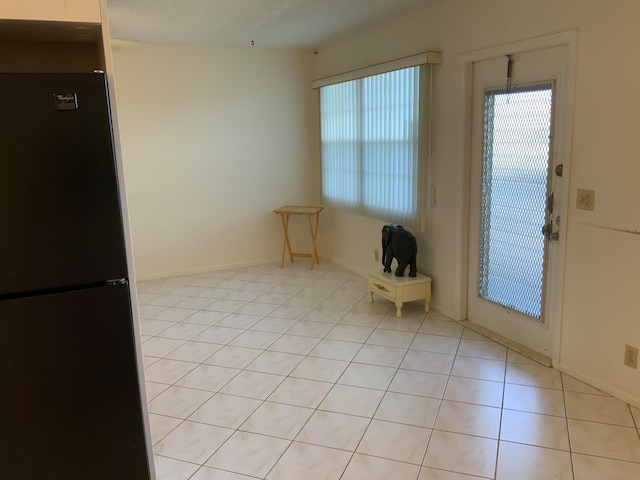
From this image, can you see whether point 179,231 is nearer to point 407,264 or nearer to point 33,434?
point 407,264

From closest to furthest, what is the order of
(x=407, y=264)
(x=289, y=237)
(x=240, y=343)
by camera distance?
(x=240, y=343) < (x=407, y=264) < (x=289, y=237)

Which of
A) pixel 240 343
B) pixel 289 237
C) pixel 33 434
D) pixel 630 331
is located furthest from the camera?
pixel 289 237

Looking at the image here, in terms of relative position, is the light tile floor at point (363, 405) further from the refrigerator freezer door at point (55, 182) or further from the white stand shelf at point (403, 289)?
the refrigerator freezer door at point (55, 182)

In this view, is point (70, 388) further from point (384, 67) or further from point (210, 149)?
point (210, 149)

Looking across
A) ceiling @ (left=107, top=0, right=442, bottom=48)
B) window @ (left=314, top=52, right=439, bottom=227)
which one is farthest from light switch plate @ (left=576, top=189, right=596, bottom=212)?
ceiling @ (left=107, top=0, right=442, bottom=48)

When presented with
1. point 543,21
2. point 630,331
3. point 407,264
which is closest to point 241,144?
point 407,264

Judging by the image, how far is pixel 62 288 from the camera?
149 centimetres

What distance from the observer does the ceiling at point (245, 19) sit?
3727mm

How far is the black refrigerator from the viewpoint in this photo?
140 cm

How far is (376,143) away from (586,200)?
2.22m

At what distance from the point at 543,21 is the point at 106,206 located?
2.75 m

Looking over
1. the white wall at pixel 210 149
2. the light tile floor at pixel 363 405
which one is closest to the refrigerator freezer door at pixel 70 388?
the light tile floor at pixel 363 405

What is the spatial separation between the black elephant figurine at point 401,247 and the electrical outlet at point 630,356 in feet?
5.73

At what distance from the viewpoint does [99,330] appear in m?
1.55
